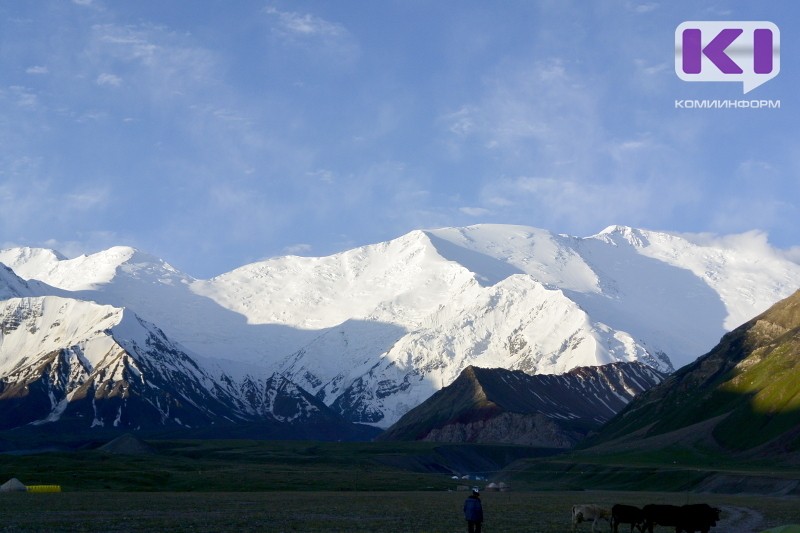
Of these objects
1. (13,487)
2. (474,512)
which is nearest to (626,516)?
(474,512)

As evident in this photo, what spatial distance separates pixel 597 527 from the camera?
66812mm

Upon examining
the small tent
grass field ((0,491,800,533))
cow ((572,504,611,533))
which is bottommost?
the small tent

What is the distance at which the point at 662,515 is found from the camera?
59875mm

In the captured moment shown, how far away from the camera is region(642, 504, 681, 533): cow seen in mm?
59469

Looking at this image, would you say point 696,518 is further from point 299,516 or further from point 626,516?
point 299,516

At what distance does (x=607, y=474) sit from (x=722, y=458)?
1320 inches

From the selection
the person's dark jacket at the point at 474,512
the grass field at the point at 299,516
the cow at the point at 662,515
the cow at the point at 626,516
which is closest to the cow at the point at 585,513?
the grass field at the point at 299,516

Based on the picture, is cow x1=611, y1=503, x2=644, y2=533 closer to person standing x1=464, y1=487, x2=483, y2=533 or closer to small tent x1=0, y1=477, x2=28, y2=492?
person standing x1=464, y1=487, x2=483, y2=533

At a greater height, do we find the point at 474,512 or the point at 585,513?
the point at 474,512

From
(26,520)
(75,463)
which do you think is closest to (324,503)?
(26,520)

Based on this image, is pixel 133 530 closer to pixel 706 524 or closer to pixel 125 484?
pixel 706 524

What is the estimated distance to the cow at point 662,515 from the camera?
5947 cm

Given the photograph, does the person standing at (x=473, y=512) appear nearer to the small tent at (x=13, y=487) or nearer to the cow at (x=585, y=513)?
the cow at (x=585, y=513)

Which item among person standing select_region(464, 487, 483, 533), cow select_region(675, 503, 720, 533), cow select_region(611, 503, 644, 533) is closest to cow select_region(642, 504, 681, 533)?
cow select_region(675, 503, 720, 533)
